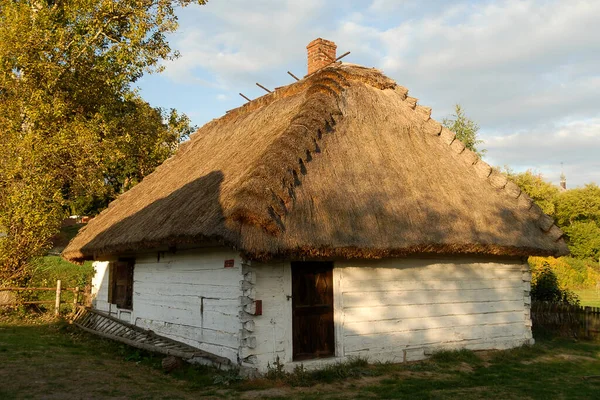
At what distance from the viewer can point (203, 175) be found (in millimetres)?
10914

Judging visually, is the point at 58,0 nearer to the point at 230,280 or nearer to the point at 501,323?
the point at 230,280

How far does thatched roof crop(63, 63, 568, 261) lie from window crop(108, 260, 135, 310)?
39.5 inches

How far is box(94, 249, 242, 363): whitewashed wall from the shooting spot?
8602 millimetres

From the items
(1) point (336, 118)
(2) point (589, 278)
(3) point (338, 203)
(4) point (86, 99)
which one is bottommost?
(2) point (589, 278)

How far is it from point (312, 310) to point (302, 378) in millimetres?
1214

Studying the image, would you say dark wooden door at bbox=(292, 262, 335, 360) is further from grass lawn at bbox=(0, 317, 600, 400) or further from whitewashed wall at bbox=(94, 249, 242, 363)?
whitewashed wall at bbox=(94, 249, 242, 363)

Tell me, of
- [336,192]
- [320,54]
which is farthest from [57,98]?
[336,192]

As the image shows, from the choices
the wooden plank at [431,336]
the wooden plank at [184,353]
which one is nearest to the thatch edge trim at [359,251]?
the wooden plank at [431,336]

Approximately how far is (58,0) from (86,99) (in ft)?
11.6

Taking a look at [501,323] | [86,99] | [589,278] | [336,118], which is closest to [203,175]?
[336,118]

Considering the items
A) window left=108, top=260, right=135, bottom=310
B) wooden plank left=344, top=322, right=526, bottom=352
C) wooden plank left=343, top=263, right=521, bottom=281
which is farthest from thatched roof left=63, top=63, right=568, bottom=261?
wooden plank left=344, top=322, right=526, bottom=352

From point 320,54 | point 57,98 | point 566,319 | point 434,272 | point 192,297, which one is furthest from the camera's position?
point 57,98

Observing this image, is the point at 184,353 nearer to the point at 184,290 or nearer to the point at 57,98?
the point at 184,290

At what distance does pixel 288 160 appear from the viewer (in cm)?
866
